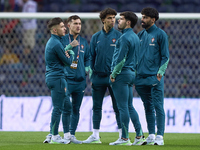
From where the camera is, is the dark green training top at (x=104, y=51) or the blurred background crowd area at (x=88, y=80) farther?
the blurred background crowd area at (x=88, y=80)

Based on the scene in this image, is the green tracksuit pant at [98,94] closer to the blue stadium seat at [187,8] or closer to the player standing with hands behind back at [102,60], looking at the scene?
the player standing with hands behind back at [102,60]

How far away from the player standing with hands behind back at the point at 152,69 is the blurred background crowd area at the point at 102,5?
6677 millimetres

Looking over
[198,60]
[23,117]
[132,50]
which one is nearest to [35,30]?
[23,117]

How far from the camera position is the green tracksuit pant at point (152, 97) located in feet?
20.1

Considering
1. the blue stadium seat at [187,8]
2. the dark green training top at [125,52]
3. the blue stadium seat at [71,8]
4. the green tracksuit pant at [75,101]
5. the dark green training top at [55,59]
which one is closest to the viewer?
the dark green training top at [125,52]

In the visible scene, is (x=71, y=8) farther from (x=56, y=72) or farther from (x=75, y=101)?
(x=56, y=72)

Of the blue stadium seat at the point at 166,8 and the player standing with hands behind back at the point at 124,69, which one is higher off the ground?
the blue stadium seat at the point at 166,8

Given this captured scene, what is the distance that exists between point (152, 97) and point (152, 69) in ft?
1.26

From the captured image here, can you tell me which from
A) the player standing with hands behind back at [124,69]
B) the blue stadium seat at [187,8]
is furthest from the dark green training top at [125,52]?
the blue stadium seat at [187,8]

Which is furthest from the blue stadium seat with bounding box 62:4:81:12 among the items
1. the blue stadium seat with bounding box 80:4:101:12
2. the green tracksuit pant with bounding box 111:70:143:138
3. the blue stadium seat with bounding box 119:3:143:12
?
the green tracksuit pant with bounding box 111:70:143:138

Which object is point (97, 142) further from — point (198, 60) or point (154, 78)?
point (198, 60)

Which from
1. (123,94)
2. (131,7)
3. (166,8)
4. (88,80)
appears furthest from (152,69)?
(166,8)

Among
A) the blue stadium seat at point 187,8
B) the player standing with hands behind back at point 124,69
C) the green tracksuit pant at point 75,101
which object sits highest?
the blue stadium seat at point 187,8

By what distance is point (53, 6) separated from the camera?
13.1 metres
